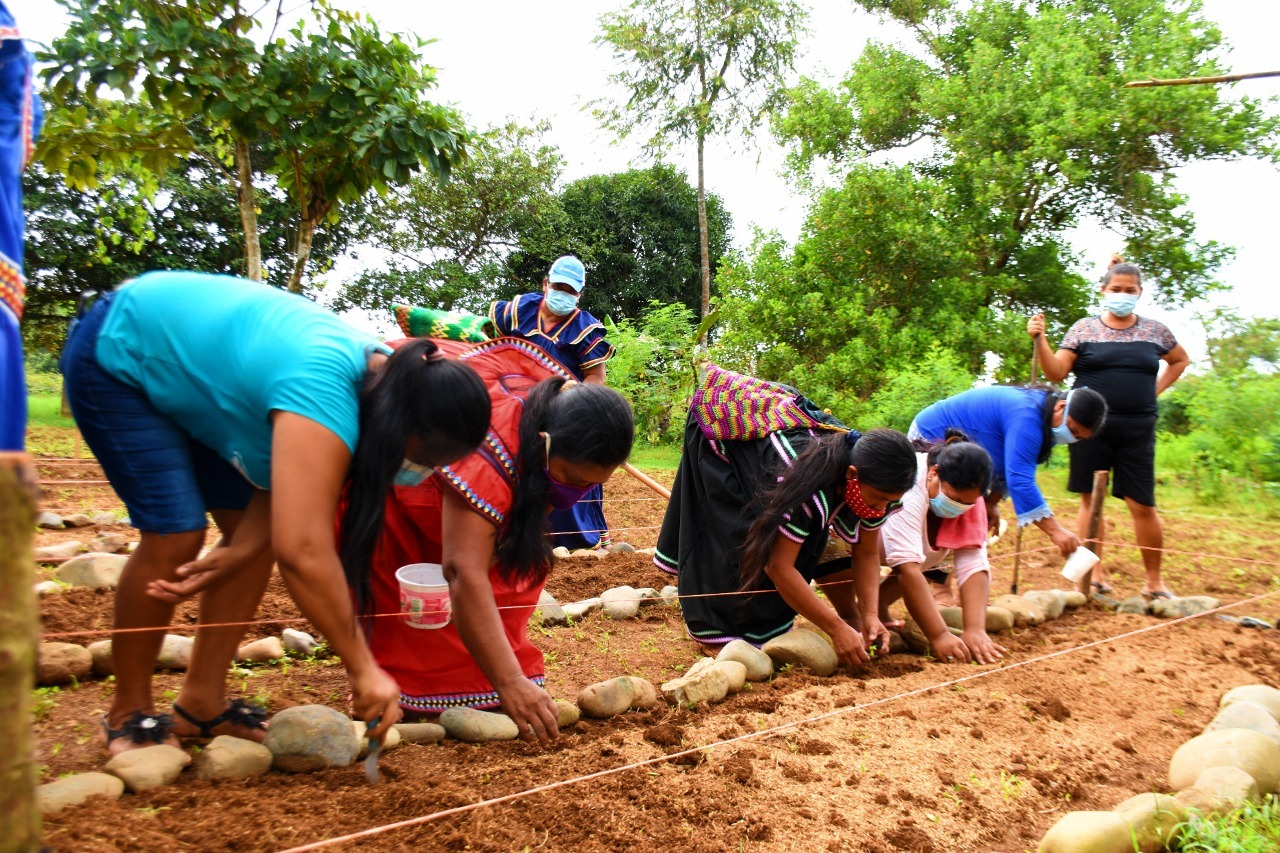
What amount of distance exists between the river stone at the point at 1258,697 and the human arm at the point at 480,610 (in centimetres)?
238

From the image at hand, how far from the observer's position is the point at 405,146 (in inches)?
164

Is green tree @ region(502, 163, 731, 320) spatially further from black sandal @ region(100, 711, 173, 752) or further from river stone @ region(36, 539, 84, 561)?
black sandal @ region(100, 711, 173, 752)

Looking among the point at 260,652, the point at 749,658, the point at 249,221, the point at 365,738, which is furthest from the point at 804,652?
the point at 249,221

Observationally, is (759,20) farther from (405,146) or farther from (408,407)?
(408,407)

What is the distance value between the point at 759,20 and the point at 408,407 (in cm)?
1637

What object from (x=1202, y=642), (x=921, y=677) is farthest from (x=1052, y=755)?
(x=1202, y=642)

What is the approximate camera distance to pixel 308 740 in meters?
2.24

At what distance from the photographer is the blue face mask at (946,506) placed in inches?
148

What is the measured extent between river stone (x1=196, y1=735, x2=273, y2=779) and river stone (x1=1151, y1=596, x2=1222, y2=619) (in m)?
4.23

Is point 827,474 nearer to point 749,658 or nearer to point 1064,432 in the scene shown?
point 749,658

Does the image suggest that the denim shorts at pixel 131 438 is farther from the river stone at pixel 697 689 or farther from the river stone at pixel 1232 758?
the river stone at pixel 1232 758

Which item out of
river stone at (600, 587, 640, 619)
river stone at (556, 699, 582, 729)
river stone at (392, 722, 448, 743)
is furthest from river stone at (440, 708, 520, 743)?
river stone at (600, 587, 640, 619)

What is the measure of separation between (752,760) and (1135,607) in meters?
3.11

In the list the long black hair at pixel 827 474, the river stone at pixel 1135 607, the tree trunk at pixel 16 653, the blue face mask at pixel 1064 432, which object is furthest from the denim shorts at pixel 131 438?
the river stone at pixel 1135 607
